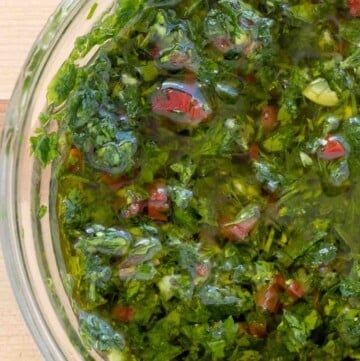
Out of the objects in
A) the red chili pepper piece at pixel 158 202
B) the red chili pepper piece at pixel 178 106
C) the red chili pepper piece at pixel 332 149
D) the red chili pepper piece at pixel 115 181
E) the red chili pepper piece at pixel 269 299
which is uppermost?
the red chili pepper piece at pixel 178 106

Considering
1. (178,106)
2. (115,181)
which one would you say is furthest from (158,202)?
(178,106)

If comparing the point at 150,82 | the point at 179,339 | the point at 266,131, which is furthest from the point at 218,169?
the point at 179,339

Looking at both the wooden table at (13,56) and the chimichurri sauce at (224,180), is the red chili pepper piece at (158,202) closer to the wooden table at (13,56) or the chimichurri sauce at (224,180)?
the chimichurri sauce at (224,180)

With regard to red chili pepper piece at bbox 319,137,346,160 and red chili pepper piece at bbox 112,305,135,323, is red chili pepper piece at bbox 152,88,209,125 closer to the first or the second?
red chili pepper piece at bbox 319,137,346,160

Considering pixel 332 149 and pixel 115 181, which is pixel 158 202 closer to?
pixel 115 181

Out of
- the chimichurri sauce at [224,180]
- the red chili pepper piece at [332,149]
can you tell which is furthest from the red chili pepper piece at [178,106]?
the red chili pepper piece at [332,149]

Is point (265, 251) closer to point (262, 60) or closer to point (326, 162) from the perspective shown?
point (326, 162)
